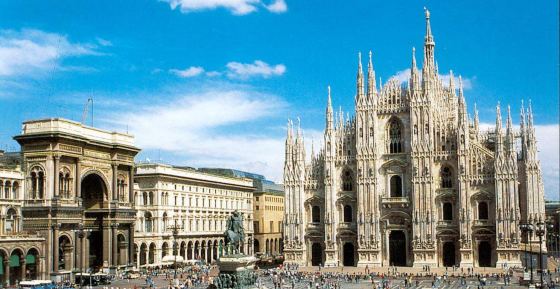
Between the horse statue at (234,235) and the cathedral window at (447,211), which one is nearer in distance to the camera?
the horse statue at (234,235)

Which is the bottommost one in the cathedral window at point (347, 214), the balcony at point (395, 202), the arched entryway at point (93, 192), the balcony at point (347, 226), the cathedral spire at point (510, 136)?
the balcony at point (347, 226)

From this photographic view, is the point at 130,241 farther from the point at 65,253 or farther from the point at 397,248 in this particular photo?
the point at 397,248

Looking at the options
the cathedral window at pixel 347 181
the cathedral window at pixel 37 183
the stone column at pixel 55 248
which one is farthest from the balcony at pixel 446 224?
the cathedral window at pixel 37 183

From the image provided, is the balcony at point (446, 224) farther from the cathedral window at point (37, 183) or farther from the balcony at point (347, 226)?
the cathedral window at point (37, 183)

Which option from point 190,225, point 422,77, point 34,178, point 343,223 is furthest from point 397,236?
point 34,178

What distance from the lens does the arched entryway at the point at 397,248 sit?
87.7 meters

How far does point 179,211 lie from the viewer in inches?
3925

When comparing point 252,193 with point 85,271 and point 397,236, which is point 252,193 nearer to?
point 397,236

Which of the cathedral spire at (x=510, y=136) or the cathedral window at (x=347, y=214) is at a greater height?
the cathedral spire at (x=510, y=136)

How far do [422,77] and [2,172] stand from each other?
47.0 m

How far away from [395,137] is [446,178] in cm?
776

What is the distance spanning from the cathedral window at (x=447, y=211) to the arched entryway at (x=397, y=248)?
17.8 feet

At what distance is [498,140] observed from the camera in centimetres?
8212

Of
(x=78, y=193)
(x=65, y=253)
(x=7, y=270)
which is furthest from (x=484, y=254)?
(x=7, y=270)
